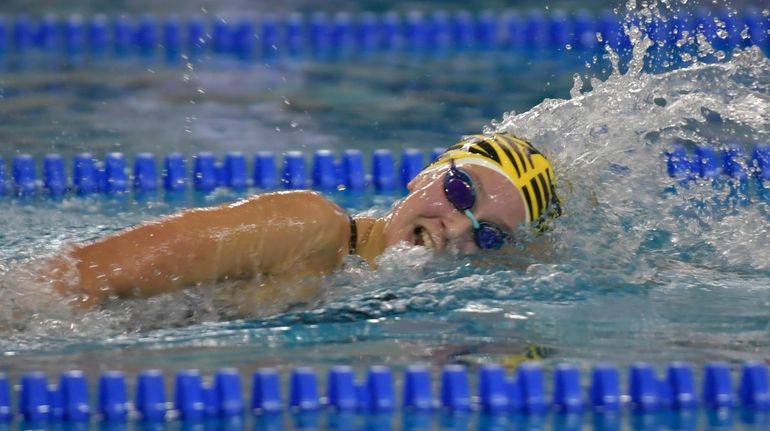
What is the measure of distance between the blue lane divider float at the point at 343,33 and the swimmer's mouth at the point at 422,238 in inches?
117

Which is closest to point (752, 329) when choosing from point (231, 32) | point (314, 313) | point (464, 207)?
point (464, 207)

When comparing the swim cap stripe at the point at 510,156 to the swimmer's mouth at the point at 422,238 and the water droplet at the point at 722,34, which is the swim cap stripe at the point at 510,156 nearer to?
the swimmer's mouth at the point at 422,238

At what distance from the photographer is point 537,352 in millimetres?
2705

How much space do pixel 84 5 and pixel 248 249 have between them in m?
3.99

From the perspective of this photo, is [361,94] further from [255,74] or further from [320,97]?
[255,74]

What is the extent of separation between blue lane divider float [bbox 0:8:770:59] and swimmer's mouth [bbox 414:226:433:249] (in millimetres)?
2982

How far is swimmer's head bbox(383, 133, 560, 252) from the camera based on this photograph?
287cm

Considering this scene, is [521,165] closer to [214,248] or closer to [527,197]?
[527,197]

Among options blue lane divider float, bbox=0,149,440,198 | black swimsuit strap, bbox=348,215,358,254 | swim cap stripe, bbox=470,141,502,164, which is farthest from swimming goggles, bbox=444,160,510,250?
blue lane divider float, bbox=0,149,440,198

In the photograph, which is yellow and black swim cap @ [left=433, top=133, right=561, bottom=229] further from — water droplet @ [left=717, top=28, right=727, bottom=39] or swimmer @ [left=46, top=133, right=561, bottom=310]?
water droplet @ [left=717, top=28, right=727, bottom=39]

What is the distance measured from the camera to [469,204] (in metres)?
2.87

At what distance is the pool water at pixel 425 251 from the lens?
8.87ft

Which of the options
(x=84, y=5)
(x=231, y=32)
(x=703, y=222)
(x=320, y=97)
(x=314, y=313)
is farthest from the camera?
(x=84, y=5)

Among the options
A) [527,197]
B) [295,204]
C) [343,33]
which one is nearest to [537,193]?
[527,197]
